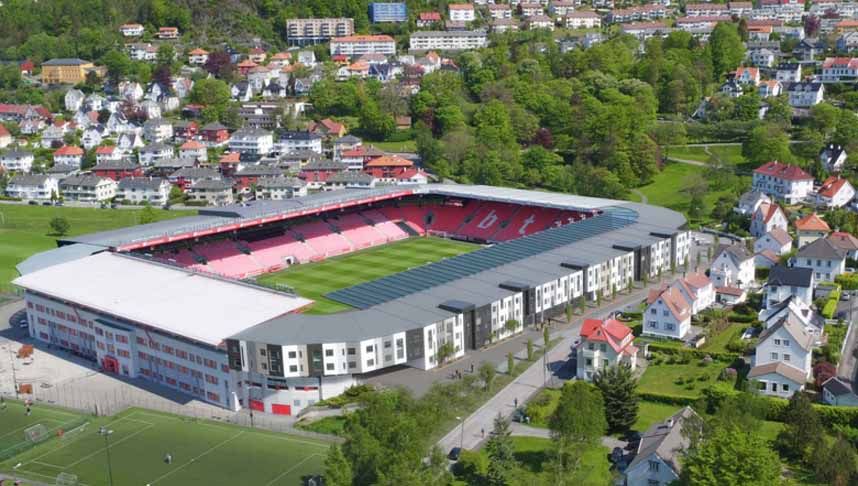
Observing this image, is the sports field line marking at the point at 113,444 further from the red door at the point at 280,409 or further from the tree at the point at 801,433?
the tree at the point at 801,433

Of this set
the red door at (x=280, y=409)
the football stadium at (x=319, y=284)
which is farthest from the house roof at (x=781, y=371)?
the red door at (x=280, y=409)

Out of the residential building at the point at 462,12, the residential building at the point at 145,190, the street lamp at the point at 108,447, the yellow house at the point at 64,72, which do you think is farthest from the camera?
the residential building at the point at 462,12

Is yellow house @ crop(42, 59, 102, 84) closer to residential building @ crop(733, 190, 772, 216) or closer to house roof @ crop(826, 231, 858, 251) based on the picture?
residential building @ crop(733, 190, 772, 216)

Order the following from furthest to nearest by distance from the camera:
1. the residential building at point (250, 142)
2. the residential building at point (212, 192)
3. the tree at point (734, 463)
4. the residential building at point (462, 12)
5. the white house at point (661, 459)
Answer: the residential building at point (462, 12), the residential building at point (250, 142), the residential building at point (212, 192), the white house at point (661, 459), the tree at point (734, 463)

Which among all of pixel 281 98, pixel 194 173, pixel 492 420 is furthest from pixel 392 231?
pixel 281 98

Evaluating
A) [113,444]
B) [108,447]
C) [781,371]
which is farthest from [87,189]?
[781,371]

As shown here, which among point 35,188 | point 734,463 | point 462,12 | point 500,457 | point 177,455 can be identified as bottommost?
point 177,455

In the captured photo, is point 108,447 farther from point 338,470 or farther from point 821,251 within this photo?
point 821,251
